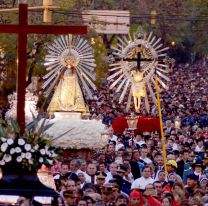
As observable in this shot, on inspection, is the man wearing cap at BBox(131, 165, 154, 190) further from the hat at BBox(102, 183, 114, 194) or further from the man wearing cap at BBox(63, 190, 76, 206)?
the man wearing cap at BBox(63, 190, 76, 206)

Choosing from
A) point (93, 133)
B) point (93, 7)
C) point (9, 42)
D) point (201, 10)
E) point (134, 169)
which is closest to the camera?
point (134, 169)

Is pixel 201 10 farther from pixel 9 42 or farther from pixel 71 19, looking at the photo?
pixel 9 42

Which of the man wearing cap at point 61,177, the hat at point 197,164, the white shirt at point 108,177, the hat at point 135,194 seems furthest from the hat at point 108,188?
the hat at point 197,164

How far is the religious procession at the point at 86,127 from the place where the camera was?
57.3 ft

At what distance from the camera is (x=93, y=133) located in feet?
89.4

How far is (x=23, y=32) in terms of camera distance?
59.1ft

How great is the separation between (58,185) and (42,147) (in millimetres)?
4756

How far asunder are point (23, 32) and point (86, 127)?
9.27 metres

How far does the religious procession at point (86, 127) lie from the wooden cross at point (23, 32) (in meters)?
0.01

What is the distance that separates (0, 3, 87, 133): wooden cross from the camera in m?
17.7

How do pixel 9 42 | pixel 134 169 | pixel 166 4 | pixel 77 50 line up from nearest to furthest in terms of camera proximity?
pixel 134 169 < pixel 77 50 < pixel 9 42 < pixel 166 4

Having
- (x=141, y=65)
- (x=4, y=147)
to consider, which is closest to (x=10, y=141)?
(x=4, y=147)

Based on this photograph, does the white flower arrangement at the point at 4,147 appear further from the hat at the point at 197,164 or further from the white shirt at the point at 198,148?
the white shirt at the point at 198,148

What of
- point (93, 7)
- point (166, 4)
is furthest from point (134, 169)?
point (166, 4)
